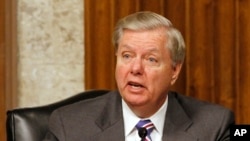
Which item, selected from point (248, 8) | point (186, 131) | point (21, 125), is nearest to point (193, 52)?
point (248, 8)

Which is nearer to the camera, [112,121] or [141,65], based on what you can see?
[141,65]

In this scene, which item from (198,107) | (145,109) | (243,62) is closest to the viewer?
(145,109)

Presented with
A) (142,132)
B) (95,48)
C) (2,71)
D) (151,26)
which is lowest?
(142,132)

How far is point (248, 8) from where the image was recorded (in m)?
2.56

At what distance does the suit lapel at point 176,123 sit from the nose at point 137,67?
0.89 feet

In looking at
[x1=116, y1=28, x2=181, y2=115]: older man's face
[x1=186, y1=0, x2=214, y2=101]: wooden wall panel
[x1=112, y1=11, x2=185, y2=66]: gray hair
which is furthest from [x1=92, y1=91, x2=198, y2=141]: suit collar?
[x1=186, y1=0, x2=214, y2=101]: wooden wall panel

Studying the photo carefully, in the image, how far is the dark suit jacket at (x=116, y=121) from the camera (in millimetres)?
1948

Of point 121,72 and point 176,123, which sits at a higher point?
point 121,72

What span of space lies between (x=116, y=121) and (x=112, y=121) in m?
0.02

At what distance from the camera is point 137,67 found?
1878 millimetres

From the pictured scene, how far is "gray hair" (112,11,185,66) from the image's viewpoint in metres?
1.93

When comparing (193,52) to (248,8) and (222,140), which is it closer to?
(248,8)

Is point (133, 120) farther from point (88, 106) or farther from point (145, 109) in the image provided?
point (88, 106)

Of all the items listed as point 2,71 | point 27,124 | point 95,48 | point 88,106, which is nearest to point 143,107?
point 88,106
